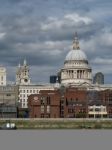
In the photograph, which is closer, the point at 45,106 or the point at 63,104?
the point at 45,106

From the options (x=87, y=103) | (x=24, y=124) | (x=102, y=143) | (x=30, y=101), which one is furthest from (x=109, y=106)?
(x=102, y=143)

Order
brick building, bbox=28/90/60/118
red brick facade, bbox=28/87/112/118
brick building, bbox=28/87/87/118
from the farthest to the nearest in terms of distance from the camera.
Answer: red brick facade, bbox=28/87/112/118 → brick building, bbox=28/87/87/118 → brick building, bbox=28/90/60/118

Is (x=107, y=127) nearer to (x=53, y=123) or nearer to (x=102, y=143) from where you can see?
(x=53, y=123)

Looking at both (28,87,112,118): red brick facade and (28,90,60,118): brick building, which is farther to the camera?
(28,87,112,118): red brick facade

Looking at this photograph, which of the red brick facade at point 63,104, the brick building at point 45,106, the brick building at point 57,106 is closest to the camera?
the brick building at point 45,106

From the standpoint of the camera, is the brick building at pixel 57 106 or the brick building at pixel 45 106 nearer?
the brick building at pixel 45 106

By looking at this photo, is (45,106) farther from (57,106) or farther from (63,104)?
(63,104)

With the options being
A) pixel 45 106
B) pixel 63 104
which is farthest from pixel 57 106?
pixel 45 106

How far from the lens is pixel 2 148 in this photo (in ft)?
226

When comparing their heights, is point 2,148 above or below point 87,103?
below

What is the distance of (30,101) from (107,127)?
28.4 metres

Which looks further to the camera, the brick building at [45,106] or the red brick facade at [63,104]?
the red brick facade at [63,104]

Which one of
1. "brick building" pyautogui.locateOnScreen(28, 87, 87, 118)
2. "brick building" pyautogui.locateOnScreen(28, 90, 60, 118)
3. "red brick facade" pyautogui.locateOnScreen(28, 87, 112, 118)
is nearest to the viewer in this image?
"brick building" pyautogui.locateOnScreen(28, 90, 60, 118)

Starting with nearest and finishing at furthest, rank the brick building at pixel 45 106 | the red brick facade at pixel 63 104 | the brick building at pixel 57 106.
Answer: the brick building at pixel 45 106, the brick building at pixel 57 106, the red brick facade at pixel 63 104
